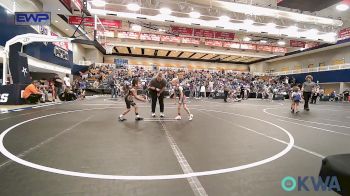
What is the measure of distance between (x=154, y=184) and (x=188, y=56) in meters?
45.8

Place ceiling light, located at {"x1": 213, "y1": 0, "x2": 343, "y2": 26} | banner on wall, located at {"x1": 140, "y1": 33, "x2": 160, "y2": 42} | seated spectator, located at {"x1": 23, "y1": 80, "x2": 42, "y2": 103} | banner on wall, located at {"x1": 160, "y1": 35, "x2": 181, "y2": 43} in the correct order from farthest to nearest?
banner on wall, located at {"x1": 160, "y1": 35, "x2": 181, "y2": 43}
banner on wall, located at {"x1": 140, "y1": 33, "x2": 160, "y2": 42}
ceiling light, located at {"x1": 213, "y1": 0, "x2": 343, "y2": 26}
seated spectator, located at {"x1": 23, "y1": 80, "x2": 42, "y2": 103}

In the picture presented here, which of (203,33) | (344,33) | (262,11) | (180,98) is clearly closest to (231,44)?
(203,33)

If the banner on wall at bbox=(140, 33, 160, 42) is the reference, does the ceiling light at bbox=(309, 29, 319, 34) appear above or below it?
below

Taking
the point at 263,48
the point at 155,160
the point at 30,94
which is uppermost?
the point at 263,48

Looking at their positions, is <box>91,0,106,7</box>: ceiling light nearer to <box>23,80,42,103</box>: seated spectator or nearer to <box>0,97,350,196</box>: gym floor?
<box>23,80,42,103</box>: seated spectator

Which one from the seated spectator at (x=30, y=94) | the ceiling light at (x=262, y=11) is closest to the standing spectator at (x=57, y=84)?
the seated spectator at (x=30, y=94)

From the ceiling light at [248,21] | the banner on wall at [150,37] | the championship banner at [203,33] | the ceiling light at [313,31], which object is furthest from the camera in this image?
the banner on wall at [150,37]

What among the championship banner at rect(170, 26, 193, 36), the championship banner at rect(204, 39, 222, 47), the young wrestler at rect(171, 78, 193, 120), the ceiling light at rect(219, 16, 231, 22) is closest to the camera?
the young wrestler at rect(171, 78, 193, 120)

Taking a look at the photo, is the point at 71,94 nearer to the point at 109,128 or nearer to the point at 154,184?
the point at 109,128

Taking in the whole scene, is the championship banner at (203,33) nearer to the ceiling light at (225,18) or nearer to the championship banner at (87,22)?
the ceiling light at (225,18)

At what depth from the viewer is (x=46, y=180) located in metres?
2.64

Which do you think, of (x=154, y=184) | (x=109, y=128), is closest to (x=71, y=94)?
(x=109, y=128)

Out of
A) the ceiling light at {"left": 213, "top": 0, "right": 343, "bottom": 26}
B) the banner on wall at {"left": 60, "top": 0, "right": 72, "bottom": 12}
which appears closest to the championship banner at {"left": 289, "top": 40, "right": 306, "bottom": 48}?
the ceiling light at {"left": 213, "top": 0, "right": 343, "bottom": 26}

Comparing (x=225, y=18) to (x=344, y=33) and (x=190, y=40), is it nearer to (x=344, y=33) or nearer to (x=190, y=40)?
(x=190, y=40)
